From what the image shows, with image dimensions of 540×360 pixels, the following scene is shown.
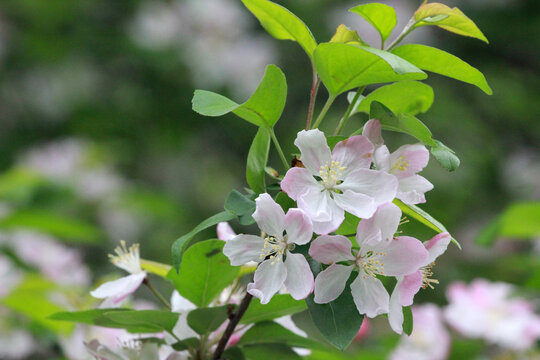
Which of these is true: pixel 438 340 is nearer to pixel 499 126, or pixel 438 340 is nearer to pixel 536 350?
pixel 536 350

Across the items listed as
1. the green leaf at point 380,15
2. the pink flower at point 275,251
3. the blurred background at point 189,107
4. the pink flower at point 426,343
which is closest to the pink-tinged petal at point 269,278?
the pink flower at point 275,251

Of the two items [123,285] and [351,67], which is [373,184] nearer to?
[351,67]

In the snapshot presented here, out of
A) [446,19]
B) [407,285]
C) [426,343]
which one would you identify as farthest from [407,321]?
[426,343]

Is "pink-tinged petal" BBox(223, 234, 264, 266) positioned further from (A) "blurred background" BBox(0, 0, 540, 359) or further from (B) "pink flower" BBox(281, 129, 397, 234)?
(A) "blurred background" BBox(0, 0, 540, 359)

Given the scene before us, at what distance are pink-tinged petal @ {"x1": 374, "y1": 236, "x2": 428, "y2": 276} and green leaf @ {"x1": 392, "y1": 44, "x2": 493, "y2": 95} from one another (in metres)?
0.14

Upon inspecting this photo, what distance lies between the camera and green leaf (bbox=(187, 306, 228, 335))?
648 millimetres

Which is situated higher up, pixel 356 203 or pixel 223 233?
pixel 356 203

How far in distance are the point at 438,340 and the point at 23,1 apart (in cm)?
277

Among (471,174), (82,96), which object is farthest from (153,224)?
(471,174)

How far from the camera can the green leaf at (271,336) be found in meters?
0.69

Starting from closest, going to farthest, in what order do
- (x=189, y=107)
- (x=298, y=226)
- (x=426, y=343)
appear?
(x=298, y=226) → (x=426, y=343) → (x=189, y=107)

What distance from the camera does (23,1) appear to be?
135 inches

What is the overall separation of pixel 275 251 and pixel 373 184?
0.32 feet

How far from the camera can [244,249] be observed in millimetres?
591
